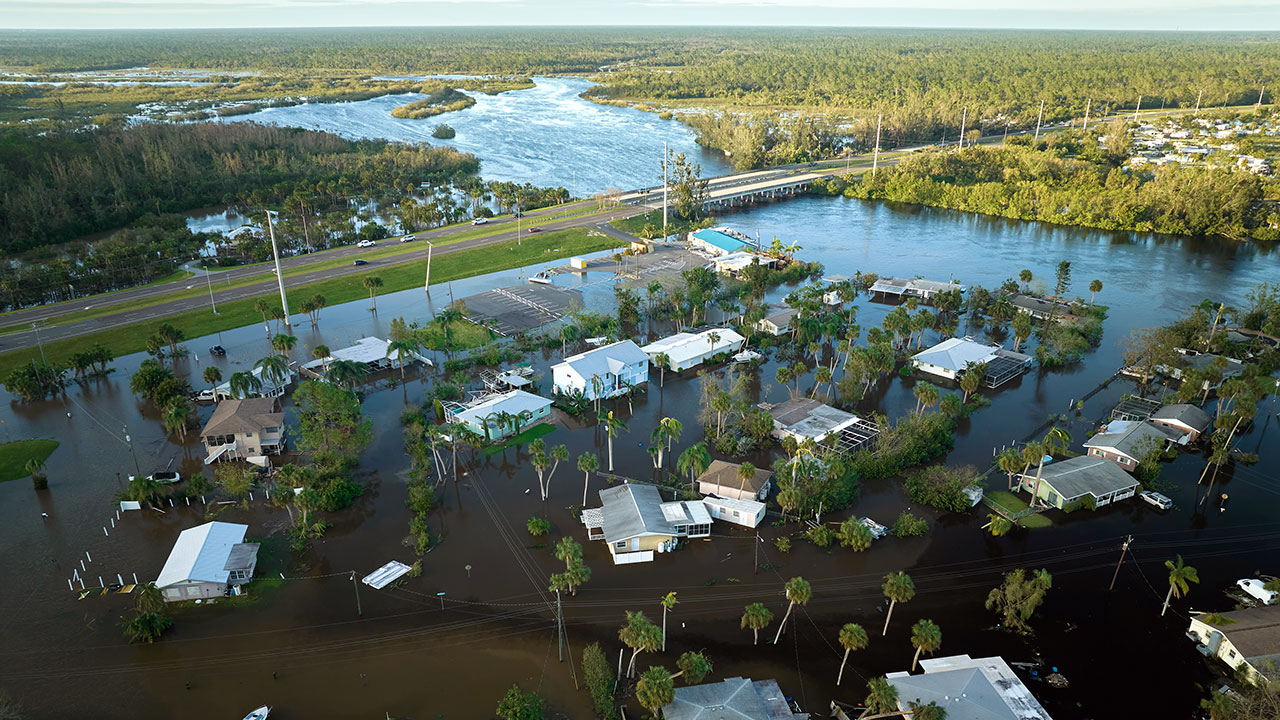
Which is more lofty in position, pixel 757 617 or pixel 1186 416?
pixel 757 617

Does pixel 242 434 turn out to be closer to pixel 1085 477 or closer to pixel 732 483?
pixel 732 483

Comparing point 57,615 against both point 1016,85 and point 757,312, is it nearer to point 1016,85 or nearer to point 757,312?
point 757,312

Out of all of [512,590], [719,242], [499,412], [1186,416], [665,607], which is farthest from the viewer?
[719,242]

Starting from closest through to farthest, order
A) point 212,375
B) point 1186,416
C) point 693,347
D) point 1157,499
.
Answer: point 1157,499
point 1186,416
point 212,375
point 693,347

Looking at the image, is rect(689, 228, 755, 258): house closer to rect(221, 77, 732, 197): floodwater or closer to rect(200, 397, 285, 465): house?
rect(221, 77, 732, 197): floodwater

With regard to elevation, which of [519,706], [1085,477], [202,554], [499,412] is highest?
[499,412]

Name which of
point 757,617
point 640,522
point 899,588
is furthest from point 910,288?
point 757,617

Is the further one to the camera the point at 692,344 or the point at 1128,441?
the point at 692,344

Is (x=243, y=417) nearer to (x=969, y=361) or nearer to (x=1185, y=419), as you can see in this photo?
(x=969, y=361)
